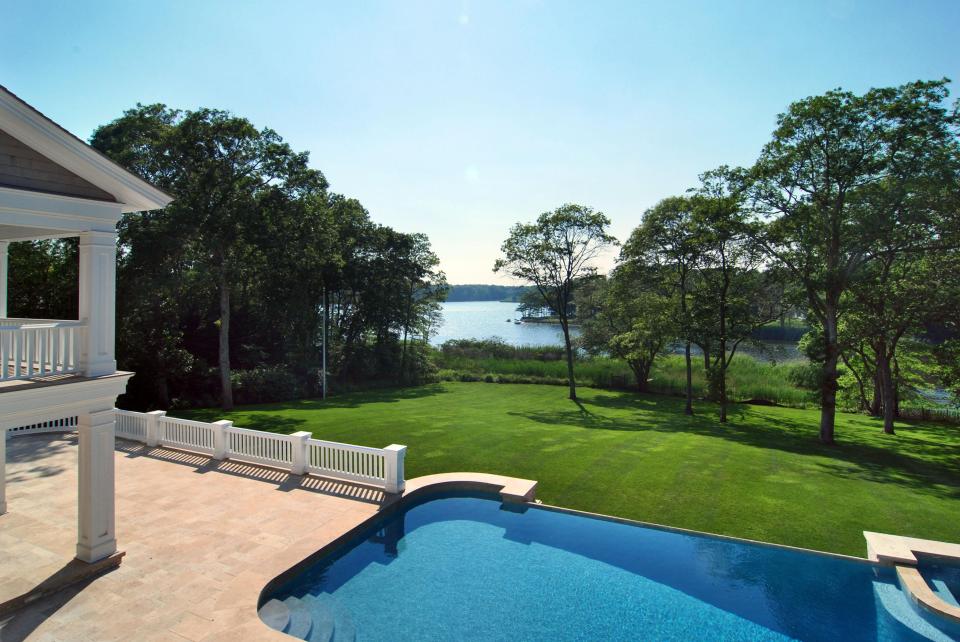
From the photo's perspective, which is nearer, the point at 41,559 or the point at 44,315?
the point at 41,559

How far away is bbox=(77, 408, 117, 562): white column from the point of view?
6559 mm

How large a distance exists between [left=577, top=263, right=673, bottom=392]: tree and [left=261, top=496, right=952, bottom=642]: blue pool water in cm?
1432

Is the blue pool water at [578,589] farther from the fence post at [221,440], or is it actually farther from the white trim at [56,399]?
the fence post at [221,440]

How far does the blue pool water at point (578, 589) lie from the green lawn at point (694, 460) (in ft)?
A: 2.74

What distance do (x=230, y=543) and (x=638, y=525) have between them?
6541 millimetres

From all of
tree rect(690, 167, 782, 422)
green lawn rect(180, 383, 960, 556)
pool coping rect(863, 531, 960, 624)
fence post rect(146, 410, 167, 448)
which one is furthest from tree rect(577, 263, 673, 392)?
fence post rect(146, 410, 167, 448)

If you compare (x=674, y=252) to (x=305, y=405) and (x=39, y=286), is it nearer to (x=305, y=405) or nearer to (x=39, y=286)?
(x=305, y=405)

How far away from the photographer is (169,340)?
19.9 metres

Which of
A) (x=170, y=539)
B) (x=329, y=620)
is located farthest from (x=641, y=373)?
(x=170, y=539)

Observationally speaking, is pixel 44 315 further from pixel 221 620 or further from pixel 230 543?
pixel 221 620

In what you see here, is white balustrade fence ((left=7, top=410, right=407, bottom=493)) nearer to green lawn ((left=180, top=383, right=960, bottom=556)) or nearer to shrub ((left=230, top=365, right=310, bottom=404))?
→ green lawn ((left=180, top=383, right=960, bottom=556))

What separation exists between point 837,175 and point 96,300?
1803 centimetres

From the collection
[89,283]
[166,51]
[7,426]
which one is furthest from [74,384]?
[166,51]

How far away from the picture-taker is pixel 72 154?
619cm
